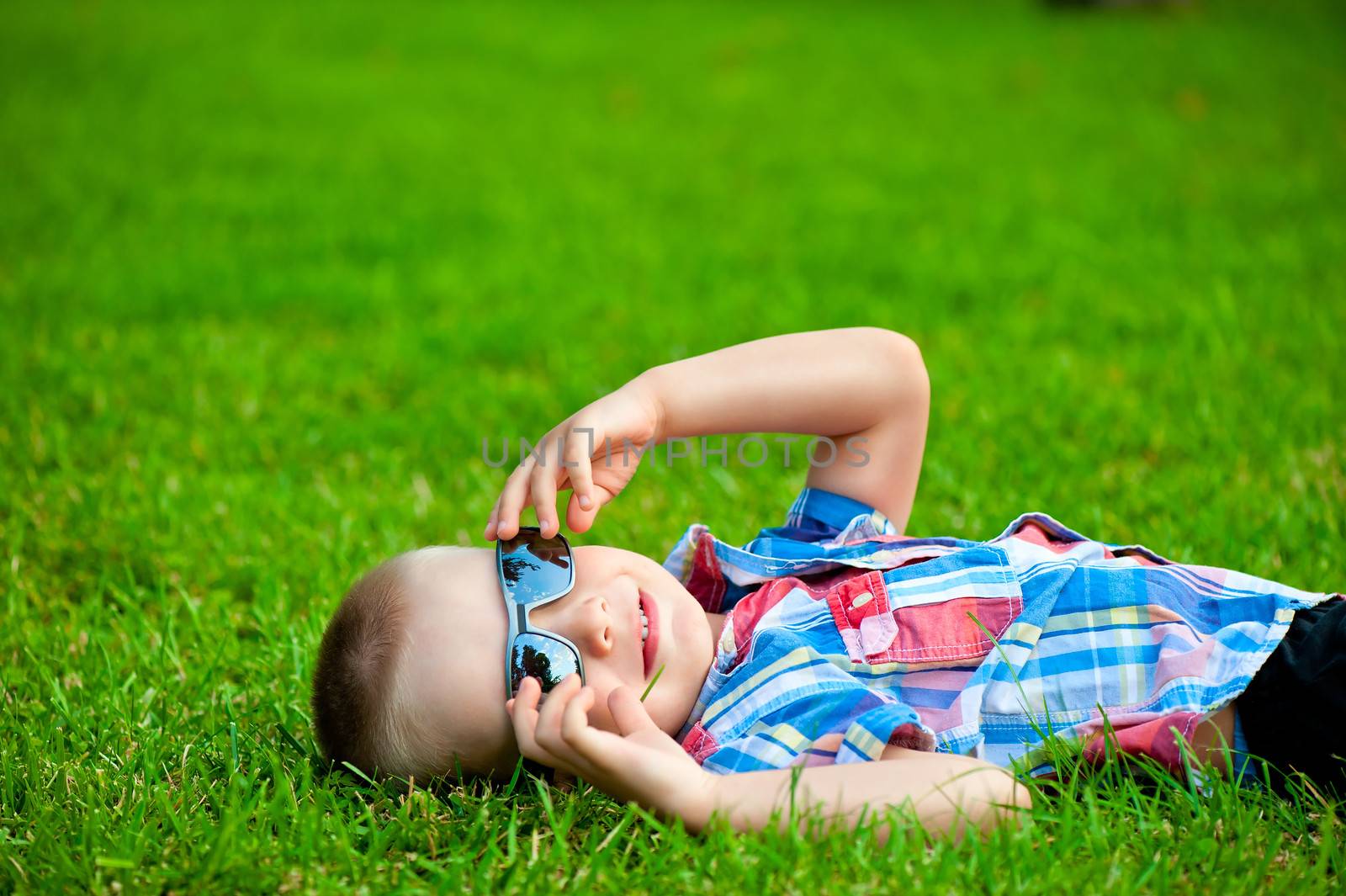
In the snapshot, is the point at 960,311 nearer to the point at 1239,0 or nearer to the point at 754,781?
the point at 754,781

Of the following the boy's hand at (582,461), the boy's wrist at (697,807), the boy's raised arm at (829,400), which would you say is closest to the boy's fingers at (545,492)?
the boy's hand at (582,461)

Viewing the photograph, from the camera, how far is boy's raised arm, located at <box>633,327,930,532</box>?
2.09m

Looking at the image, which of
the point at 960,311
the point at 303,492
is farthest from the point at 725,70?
the point at 303,492

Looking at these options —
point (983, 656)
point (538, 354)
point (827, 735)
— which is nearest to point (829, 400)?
point (983, 656)

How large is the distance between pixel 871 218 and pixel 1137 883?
458 cm

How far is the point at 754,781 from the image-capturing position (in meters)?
1.71

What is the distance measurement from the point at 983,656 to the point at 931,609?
112mm

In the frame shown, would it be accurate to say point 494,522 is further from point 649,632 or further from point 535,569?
point 649,632

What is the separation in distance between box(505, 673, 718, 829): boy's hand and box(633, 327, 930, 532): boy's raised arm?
52 centimetres

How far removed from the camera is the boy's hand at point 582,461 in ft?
6.21

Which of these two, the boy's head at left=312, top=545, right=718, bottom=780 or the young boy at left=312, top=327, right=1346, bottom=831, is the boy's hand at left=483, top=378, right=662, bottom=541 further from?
the boy's head at left=312, top=545, right=718, bottom=780

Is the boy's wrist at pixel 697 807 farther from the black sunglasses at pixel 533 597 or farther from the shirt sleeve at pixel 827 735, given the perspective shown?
the black sunglasses at pixel 533 597

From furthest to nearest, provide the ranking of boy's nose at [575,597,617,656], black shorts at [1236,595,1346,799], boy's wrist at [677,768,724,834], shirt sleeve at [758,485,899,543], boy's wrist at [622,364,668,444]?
shirt sleeve at [758,485,899,543] → boy's wrist at [622,364,668,444] → boy's nose at [575,597,617,656] → black shorts at [1236,595,1346,799] → boy's wrist at [677,768,724,834]

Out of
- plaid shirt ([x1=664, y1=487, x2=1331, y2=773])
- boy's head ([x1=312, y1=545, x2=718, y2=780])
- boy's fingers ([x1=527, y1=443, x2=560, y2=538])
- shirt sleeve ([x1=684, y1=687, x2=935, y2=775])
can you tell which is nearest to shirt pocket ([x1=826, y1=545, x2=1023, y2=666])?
plaid shirt ([x1=664, y1=487, x2=1331, y2=773])
